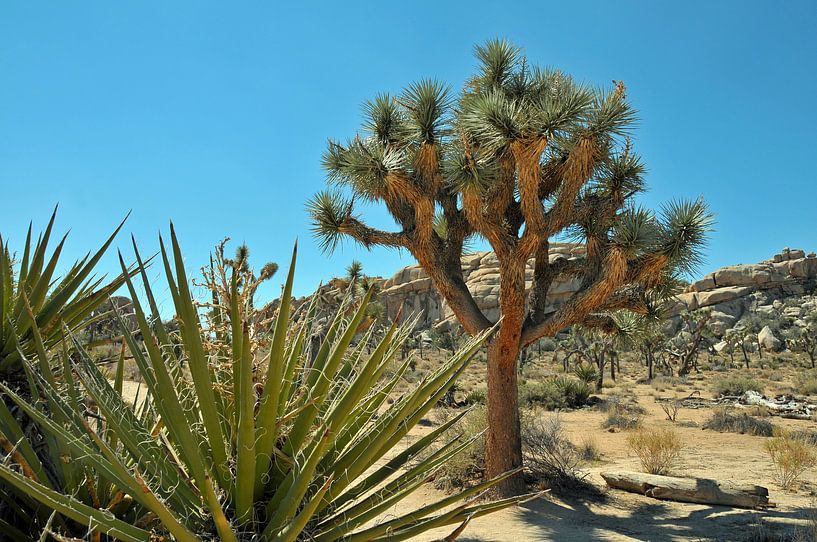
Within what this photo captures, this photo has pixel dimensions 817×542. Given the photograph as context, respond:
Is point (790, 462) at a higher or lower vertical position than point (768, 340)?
lower

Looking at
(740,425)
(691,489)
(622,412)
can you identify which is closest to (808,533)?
(691,489)

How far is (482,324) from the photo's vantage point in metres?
9.28

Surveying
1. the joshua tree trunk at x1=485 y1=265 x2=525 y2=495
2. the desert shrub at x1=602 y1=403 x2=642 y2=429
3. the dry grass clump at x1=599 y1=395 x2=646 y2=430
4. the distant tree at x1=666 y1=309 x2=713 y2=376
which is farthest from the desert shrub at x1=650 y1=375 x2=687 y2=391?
the joshua tree trunk at x1=485 y1=265 x2=525 y2=495

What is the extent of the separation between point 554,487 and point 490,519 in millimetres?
1799

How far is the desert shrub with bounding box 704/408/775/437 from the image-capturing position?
1552cm

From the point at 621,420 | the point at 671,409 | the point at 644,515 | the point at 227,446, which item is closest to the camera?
the point at 227,446

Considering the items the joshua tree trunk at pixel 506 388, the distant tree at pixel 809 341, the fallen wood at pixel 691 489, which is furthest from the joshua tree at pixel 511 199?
the distant tree at pixel 809 341

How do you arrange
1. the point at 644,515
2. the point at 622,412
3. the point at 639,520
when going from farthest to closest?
the point at 622,412 < the point at 644,515 < the point at 639,520

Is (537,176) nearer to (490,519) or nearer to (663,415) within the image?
(490,519)

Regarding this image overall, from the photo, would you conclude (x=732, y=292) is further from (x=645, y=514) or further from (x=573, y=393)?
(x=645, y=514)

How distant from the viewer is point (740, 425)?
16234mm

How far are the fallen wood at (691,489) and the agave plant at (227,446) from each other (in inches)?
338

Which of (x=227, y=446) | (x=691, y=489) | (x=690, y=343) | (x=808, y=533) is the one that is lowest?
(x=691, y=489)

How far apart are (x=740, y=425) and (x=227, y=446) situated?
59.3 ft
